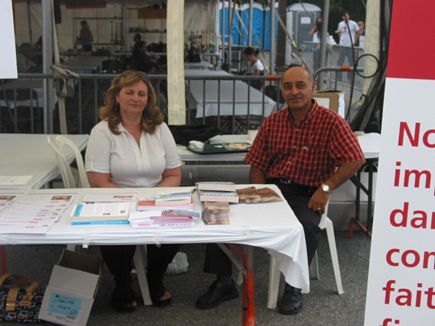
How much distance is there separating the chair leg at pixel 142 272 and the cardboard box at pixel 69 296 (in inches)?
11.4

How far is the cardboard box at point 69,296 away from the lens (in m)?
2.79

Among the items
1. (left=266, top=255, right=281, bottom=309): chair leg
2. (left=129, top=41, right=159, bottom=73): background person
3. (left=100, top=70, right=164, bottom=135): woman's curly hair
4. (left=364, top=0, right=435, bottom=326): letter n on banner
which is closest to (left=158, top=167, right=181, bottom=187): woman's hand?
(left=100, top=70, right=164, bottom=135): woman's curly hair

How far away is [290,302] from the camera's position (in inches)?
123

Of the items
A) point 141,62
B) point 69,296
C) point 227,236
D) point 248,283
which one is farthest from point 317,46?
point 227,236

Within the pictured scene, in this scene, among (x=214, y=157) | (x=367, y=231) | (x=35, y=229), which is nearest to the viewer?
(x=35, y=229)

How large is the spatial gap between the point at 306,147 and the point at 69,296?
156 cm

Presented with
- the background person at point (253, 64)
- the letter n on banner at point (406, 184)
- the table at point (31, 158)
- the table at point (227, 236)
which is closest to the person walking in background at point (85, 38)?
the background person at point (253, 64)

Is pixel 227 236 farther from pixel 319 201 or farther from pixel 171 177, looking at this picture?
pixel 171 177

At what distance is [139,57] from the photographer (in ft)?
35.0

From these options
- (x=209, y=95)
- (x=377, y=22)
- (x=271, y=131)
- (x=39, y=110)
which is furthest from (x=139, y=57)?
(x=271, y=131)

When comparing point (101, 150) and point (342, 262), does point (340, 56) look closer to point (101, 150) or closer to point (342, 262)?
point (342, 262)

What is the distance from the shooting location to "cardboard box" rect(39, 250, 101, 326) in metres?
2.79

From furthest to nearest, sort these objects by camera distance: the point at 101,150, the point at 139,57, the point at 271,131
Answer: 1. the point at 139,57
2. the point at 271,131
3. the point at 101,150

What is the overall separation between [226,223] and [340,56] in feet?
31.6
